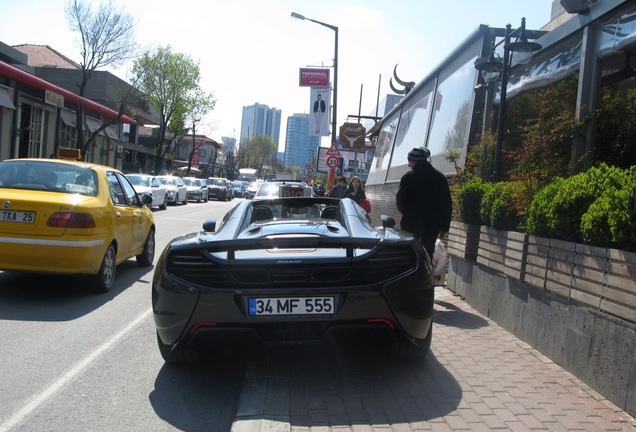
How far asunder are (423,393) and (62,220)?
440 cm

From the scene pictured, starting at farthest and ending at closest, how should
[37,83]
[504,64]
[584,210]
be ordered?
1. [37,83]
2. [504,64]
3. [584,210]

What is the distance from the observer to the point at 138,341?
5.33 m

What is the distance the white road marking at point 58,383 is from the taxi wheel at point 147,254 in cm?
367

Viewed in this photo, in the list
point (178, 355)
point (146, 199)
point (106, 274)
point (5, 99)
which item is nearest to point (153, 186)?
point (5, 99)

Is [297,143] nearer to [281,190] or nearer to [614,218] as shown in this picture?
[281,190]

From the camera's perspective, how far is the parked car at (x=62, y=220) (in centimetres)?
625

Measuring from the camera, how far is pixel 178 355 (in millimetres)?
4375

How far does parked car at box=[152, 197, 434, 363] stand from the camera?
383 centimetres

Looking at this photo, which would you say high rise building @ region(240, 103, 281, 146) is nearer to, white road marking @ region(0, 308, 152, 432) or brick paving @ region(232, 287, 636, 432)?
white road marking @ region(0, 308, 152, 432)

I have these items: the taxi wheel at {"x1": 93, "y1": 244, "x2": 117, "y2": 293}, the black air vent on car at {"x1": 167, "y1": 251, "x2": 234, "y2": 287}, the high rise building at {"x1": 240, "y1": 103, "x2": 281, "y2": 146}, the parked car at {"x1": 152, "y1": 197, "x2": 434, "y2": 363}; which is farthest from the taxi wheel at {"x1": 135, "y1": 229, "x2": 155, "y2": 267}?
the high rise building at {"x1": 240, "y1": 103, "x2": 281, "y2": 146}

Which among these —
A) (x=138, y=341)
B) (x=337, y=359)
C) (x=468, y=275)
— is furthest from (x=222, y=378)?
(x=468, y=275)

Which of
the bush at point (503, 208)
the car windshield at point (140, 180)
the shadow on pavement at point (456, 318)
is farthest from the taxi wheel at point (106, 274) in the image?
the car windshield at point (140, 180)

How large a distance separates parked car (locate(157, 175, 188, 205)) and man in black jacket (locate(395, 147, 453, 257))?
26228 millimetres

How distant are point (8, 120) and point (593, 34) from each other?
2521cm
